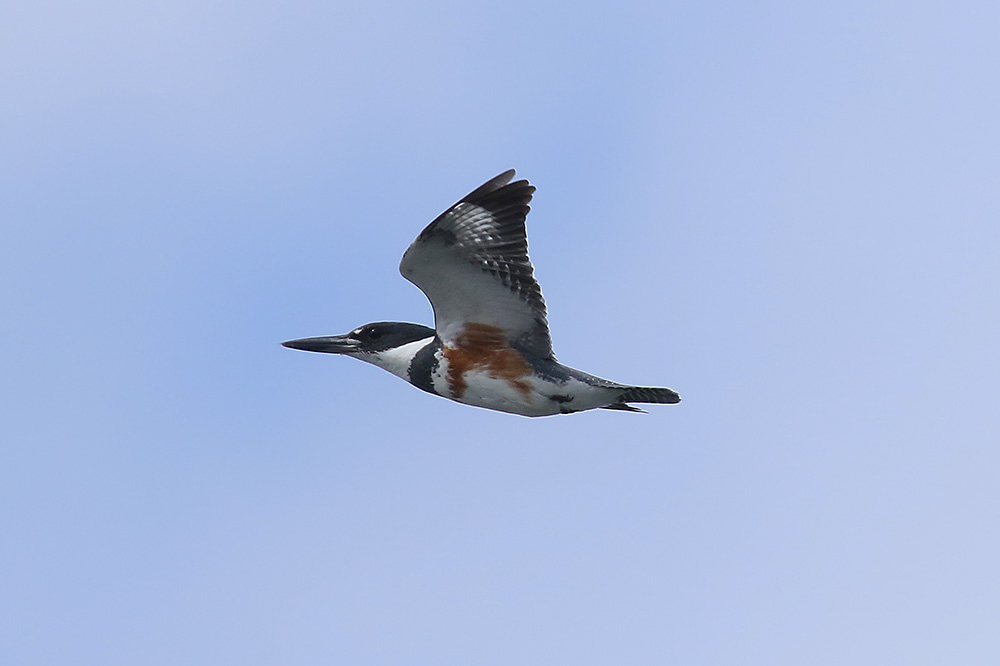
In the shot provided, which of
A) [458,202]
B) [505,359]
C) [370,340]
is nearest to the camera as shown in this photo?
[458,202]

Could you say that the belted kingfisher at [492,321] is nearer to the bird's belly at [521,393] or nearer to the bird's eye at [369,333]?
the bird's belly at [521,393]

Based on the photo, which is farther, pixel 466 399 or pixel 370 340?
pixel 370 340

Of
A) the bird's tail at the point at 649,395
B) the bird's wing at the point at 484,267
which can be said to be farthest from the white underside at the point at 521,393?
the bird's wing at the point at 484,267

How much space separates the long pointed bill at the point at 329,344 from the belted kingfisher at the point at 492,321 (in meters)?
1.10

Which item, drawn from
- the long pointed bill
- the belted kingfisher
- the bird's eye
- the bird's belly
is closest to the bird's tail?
the belted kingfisher

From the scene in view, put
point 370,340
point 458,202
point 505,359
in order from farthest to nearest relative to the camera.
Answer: point 370,340 → point 505,359 → point 458,202

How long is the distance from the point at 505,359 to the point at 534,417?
0.65 meters

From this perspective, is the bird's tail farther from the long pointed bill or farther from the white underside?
the long pointed bill

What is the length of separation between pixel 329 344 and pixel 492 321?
7.91ft

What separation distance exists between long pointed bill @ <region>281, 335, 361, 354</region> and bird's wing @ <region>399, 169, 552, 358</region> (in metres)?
1.61

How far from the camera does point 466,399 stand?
1127 cm

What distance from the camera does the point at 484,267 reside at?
1055 cm

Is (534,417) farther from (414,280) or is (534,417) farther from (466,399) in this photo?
(414,280)

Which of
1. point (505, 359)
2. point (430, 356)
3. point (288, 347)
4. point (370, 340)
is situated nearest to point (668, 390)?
point (505, 359)
